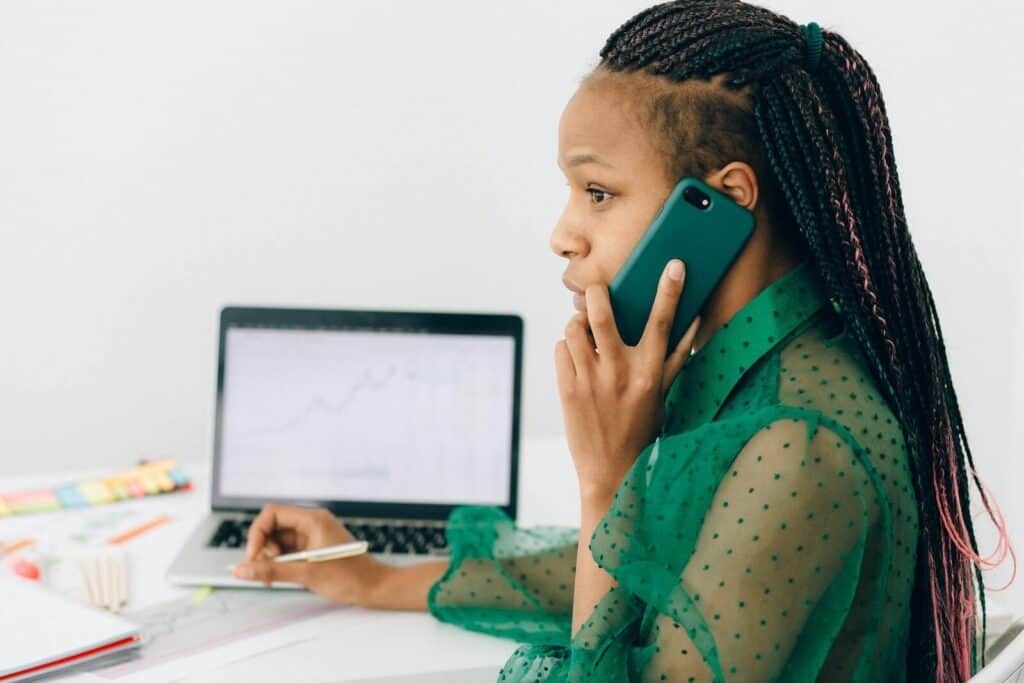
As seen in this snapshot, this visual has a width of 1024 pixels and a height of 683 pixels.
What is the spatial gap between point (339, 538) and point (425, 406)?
250 mm

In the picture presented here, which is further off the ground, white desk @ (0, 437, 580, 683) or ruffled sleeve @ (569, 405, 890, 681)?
ruffled sleeve @ (569, 405, 890, 681)

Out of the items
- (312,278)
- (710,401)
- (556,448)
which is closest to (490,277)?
(312,278)

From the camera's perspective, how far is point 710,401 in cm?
93

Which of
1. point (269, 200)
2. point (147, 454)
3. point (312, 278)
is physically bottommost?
point (147, 454)

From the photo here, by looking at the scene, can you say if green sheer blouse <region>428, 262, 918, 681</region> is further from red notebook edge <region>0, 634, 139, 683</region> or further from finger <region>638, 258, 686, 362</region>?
red notebook edge <region>0, 634, 139, 683</region>

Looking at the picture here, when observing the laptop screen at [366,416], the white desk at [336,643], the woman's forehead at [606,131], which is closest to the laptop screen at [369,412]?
the laptop screen at [366,416]

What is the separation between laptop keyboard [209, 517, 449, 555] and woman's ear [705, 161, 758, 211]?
0.62 m

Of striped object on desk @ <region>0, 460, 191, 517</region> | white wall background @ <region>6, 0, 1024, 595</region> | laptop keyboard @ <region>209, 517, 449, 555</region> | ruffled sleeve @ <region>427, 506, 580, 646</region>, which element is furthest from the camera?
white wall background @ <region>6, 0, 1024, 595</region>

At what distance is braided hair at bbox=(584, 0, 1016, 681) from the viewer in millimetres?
857

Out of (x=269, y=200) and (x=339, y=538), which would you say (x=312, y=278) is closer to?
(x=269, y=200)

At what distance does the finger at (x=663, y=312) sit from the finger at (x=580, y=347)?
2.0 inches

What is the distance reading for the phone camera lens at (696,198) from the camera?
0.88m

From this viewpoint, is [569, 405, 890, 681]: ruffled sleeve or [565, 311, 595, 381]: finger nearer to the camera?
[569, 405, 890, 681]: ruffled sleeve

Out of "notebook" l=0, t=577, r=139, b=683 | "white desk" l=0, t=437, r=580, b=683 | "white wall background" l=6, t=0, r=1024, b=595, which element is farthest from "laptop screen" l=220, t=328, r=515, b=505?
"white wall background" l=6, t=0, r=1024, b=595
